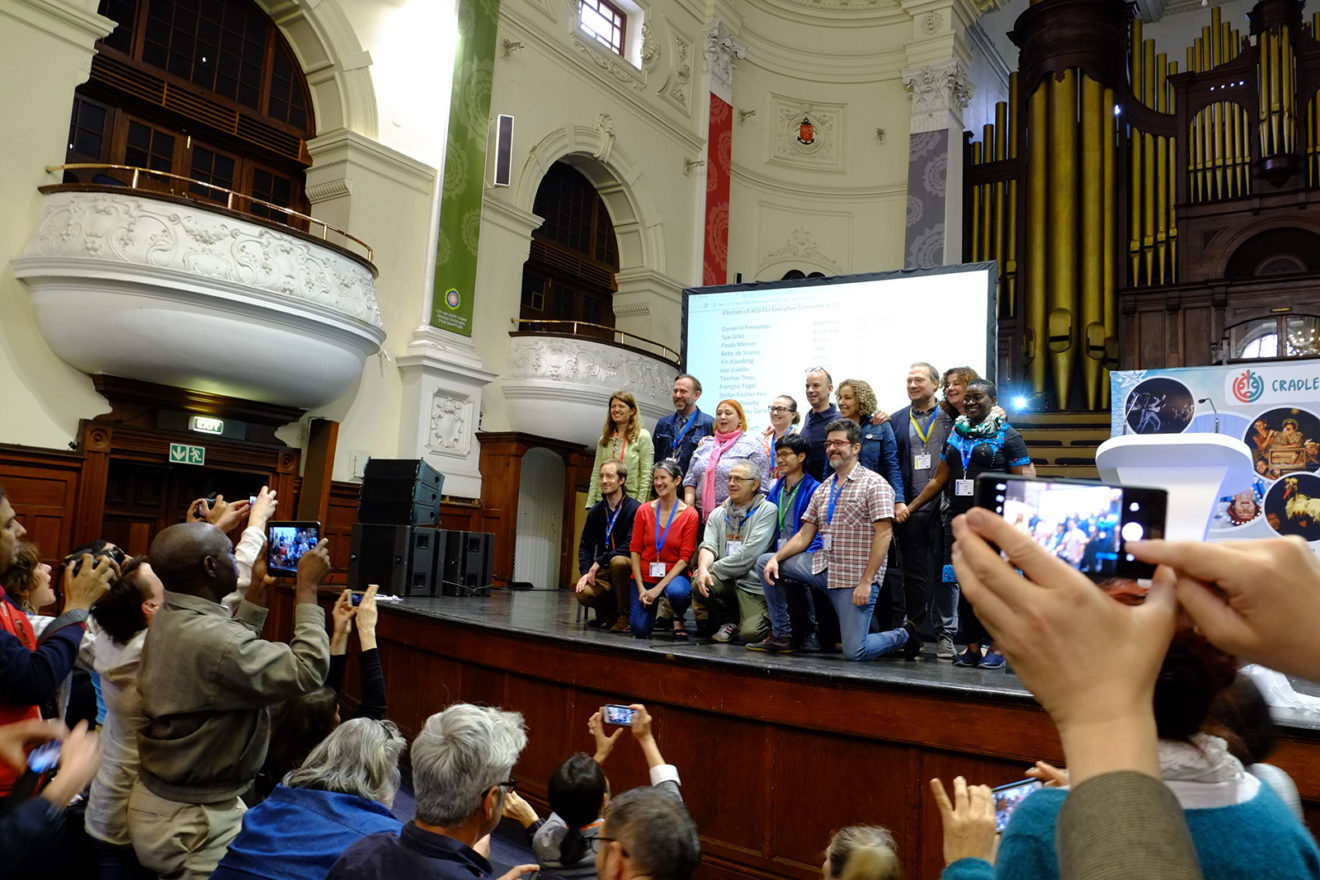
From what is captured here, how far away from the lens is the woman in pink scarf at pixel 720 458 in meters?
5.54

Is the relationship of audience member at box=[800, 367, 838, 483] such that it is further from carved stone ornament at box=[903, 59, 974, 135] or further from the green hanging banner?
carved stone ornament at box=[903, 59, 974, 135]

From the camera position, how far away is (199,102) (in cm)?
850

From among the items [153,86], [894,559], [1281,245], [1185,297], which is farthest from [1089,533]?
[1281,245]

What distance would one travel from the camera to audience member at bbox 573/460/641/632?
5430 millimetres

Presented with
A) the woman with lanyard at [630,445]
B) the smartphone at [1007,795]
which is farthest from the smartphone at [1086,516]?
the woman with lanyard at [630,445]

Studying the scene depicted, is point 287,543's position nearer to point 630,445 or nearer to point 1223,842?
point 1223,842

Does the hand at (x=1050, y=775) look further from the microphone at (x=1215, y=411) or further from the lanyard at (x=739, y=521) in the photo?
the microphone at (x=1215, y=411)

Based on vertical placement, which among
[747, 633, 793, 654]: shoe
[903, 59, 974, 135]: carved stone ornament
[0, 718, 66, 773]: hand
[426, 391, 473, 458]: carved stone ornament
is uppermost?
[903, 59, 974, 135]: carved stone ornament

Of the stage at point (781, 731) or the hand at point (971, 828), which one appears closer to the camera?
the hand at point (971, 828)

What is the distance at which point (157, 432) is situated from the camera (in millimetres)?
7508

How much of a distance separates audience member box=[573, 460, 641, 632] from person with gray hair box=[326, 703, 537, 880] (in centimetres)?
325

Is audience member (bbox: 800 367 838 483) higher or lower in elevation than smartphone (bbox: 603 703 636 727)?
higher

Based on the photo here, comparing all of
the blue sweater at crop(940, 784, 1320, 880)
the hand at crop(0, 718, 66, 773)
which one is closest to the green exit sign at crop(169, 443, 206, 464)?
the hand at crop(0, 718, 66, 773)

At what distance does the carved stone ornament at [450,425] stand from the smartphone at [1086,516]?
30.4 feet
